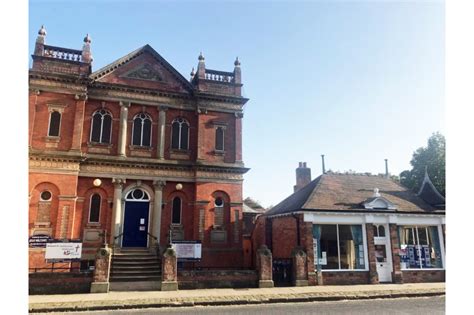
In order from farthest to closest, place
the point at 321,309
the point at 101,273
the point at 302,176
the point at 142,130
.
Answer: the point at 302,176 → the point at 142,130 → the point at 101,273 → the point at 321,309

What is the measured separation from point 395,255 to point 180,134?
44.0 ft

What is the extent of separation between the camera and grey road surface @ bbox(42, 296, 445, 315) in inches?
410

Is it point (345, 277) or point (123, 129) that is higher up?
point (123, 129)

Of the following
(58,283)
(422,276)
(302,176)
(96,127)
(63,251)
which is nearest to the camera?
(58,283)

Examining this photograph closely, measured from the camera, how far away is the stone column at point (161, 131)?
62.9 ft

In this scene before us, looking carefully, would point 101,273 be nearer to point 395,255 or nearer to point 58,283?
point 58,283

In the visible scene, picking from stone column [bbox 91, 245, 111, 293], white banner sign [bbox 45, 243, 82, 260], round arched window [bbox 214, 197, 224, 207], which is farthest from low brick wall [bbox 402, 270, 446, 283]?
white banner sign [bbox 45, 243, 82, 260]

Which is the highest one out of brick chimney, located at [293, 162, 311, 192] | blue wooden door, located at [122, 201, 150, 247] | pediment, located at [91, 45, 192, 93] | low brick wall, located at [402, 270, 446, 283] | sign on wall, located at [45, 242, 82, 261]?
pediment, located at [91, 45, 192, 93]

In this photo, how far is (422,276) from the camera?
17609mm

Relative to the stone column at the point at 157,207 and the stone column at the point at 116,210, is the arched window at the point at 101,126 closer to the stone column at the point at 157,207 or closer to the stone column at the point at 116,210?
the stone column at the point at 116,210

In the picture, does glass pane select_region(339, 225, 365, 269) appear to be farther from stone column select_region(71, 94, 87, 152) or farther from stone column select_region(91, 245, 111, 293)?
stone column select_region(71, 94, 87, 152)

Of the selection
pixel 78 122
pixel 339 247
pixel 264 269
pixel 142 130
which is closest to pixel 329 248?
pixel 339 247

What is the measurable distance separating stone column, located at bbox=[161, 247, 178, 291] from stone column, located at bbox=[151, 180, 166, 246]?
384 centimetres

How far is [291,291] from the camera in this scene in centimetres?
1377
